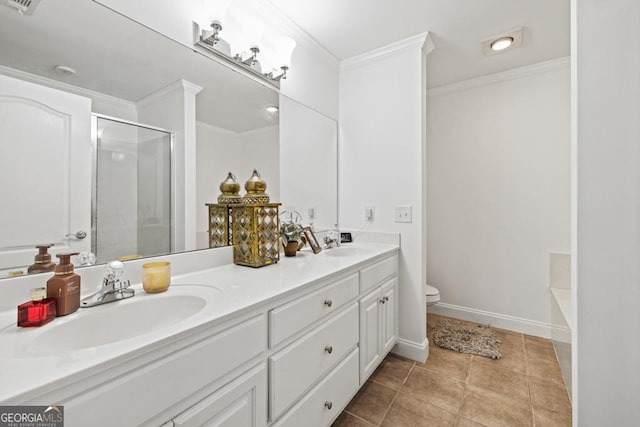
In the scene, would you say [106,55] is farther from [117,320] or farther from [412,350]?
[412,350]

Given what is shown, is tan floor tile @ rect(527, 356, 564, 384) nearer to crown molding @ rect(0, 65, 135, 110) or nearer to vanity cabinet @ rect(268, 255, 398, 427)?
vanity cabinet @ rect(268, 255, 398, 427)

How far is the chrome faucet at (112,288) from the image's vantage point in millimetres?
858

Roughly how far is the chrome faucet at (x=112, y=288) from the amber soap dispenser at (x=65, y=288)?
56 mm

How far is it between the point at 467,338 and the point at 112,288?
2494 mm

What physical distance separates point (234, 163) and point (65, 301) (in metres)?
0.92

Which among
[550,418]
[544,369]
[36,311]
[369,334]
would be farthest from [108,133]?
[544,369]

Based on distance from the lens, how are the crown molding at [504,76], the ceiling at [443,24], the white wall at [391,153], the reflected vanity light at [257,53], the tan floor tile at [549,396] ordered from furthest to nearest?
the crown molding at [504,76]
the white wall at [391,153]
the ceiling at [443,24]
the tan floor tile at [549,396]
the reflected vanity light at [257,53]

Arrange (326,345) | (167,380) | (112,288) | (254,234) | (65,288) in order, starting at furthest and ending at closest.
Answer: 1. (254,234)
2. (326,345)
3. (112,288)
4. (65,288)
5. (167,380)

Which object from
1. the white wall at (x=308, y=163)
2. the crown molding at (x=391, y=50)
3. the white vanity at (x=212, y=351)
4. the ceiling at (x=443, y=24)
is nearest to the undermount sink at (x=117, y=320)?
the white vanity at (x=212, y=351)

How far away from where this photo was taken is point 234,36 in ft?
4.75

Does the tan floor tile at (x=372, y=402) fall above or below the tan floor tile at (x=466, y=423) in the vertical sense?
above

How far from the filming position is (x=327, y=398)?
122 centimetres

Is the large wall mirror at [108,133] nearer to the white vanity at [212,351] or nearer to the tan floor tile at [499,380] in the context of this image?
the white vanity at [212,351]

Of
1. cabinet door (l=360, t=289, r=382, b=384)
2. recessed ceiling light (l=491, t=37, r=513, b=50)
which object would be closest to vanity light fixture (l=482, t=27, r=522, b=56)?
recessed ceiling light (l=491, t=37, r=513, b=50)
